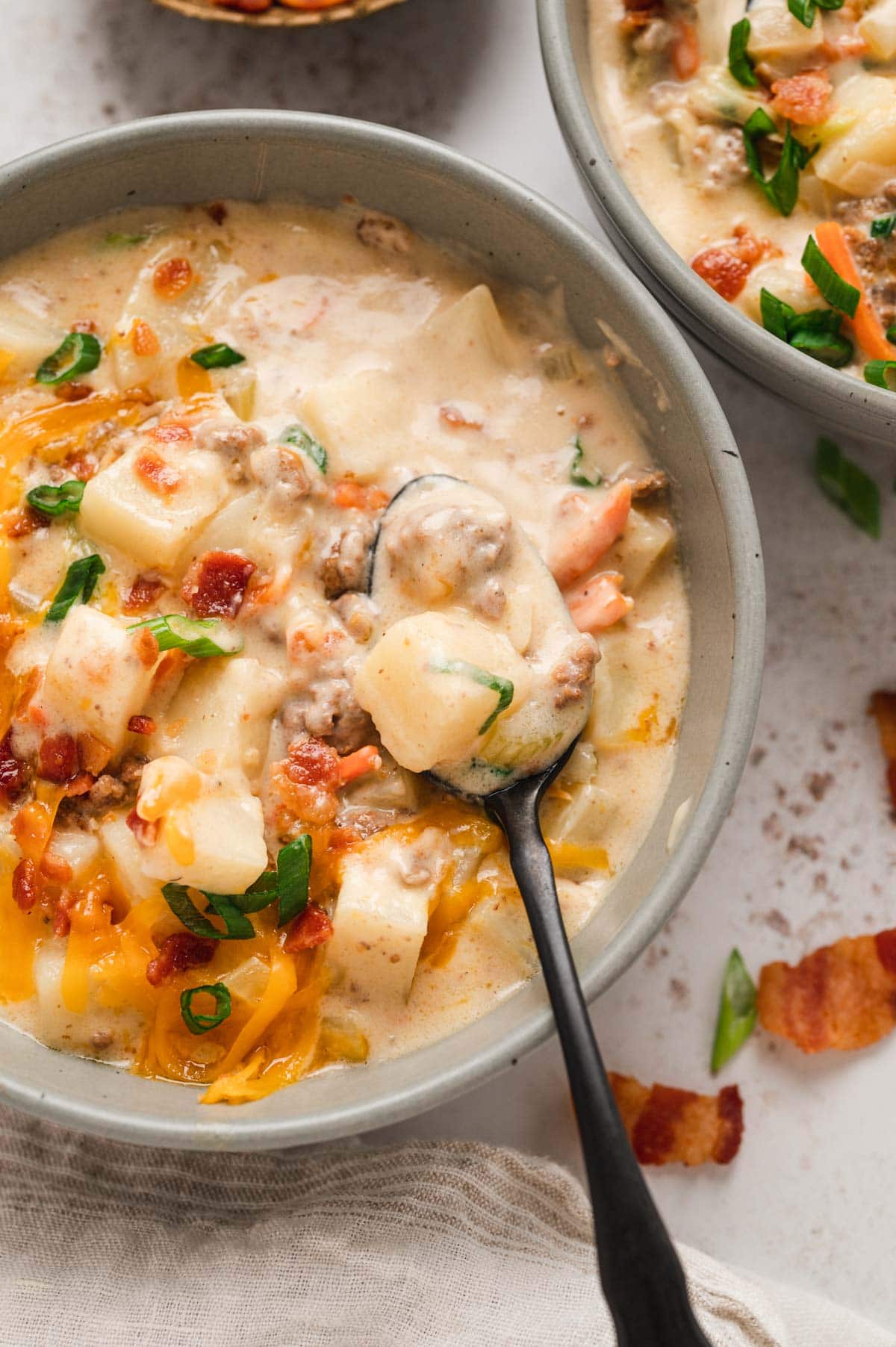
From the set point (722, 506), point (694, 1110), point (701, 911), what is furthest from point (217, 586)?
point (694, 1110)

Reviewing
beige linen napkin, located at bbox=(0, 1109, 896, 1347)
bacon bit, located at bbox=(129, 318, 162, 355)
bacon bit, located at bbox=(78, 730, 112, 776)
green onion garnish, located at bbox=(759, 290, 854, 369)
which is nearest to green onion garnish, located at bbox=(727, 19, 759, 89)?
green onion garnish, located at bbox=(759, 290, 854, 369)

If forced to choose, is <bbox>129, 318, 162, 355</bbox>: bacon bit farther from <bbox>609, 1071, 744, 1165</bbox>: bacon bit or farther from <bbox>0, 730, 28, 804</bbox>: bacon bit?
<bbox>609, 1071, 744, 1165</bbox>: bacon bit

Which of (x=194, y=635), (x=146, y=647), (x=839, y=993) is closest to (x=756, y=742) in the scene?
(x=839, y=993)

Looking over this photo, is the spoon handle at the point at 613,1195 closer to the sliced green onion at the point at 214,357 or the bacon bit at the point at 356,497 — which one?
the bacon bit at the point at 356,497

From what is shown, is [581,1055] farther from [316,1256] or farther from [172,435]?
[172,435]

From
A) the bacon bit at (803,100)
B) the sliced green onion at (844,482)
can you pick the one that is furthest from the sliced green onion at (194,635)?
the bacon bit at (803,100)

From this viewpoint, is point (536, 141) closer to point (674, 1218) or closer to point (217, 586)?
point (217, 586)
